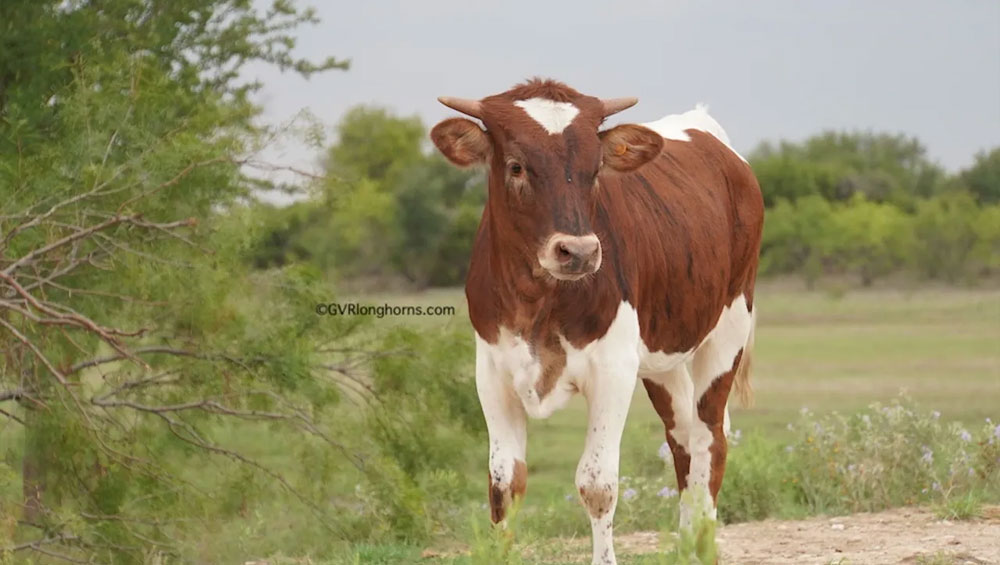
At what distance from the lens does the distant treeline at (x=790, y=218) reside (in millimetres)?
44906

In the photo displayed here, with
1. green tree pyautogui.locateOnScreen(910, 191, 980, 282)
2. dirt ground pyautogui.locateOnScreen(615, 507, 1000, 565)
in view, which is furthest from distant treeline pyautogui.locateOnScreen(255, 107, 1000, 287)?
dirt ground pyautogui.locateOnScreen(615, 507, 1000, 565)

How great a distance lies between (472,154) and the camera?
5.71 m

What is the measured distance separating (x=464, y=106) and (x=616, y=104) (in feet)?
2.17

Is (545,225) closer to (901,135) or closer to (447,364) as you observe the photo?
(447,364)

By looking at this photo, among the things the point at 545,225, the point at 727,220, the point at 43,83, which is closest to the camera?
the point at 545,225

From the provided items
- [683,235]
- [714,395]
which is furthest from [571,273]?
[714,395]

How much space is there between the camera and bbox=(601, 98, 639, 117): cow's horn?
580 cm

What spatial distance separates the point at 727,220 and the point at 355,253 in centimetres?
4017

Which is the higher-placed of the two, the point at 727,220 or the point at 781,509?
the point at 727,220

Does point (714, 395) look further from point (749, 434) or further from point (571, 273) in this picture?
point (749, 434)

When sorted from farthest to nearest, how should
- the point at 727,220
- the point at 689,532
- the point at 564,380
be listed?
the point at 727,220, the point at 564,380, the point at 689,532

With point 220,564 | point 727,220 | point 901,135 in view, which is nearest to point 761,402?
point 220,564

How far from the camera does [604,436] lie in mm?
5832

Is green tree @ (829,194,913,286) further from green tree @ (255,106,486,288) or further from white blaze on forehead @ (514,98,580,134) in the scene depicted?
white blaze on forehead @ (514,98,580,134)
